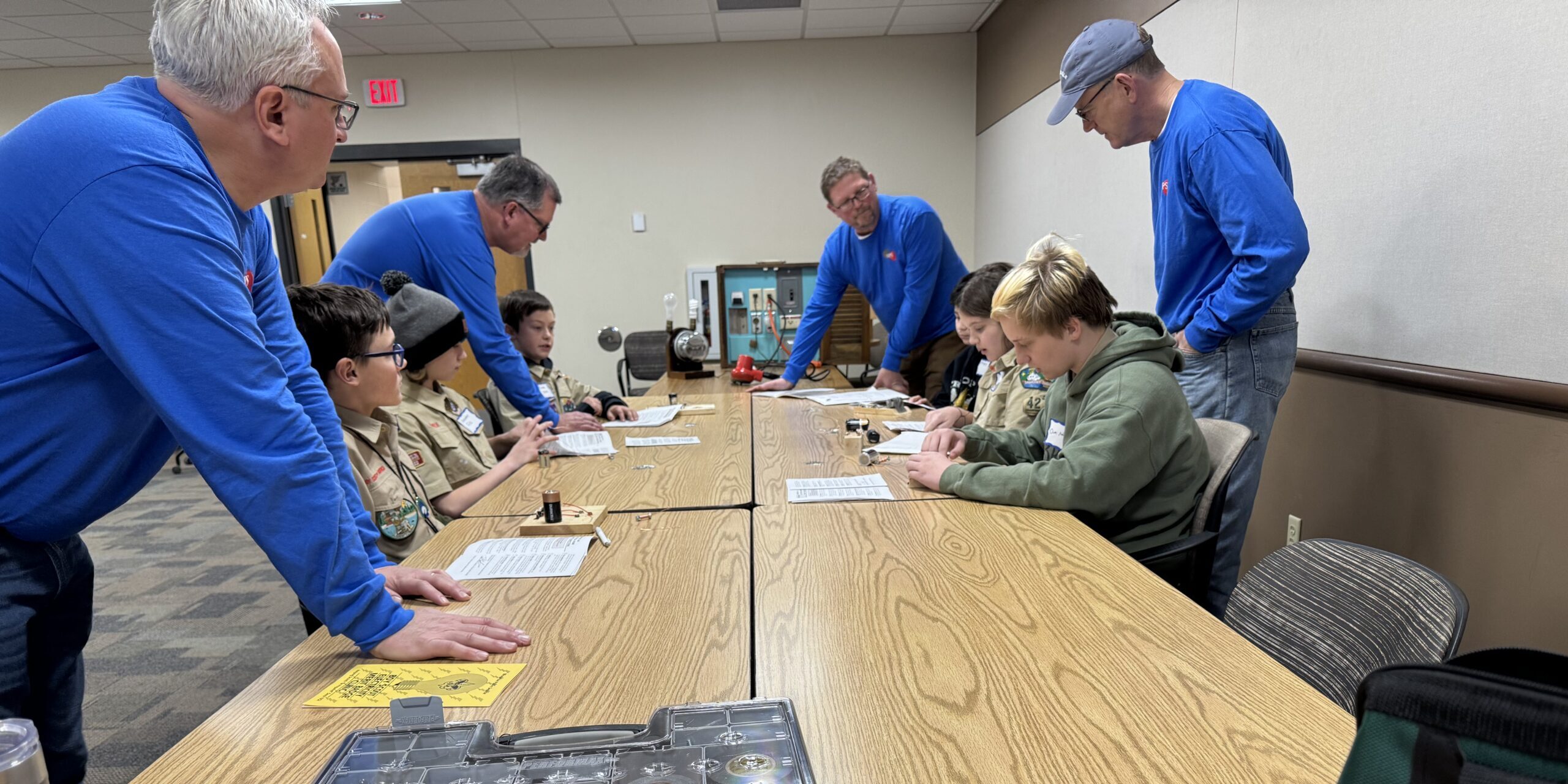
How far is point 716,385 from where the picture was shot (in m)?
4.10

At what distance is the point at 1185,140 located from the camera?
203 centimetres

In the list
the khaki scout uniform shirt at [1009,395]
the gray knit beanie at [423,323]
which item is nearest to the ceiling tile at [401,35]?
the gray knit beanie at [423,323]

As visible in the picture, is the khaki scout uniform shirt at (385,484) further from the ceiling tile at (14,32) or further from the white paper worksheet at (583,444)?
the ceiling tile at (14,32)

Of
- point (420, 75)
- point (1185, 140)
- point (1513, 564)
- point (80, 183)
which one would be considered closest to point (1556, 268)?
point (1513, 564)

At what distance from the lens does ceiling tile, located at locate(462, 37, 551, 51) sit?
18.0ft

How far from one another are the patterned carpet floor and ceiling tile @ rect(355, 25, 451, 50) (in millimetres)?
3065

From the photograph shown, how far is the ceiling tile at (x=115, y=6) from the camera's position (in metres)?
4.44

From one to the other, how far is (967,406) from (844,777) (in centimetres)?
254

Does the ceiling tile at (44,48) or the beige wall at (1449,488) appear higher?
the ceiling tile at (44,48)

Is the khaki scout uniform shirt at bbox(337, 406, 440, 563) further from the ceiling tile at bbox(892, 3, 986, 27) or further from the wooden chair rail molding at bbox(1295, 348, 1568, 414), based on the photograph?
the ceiling tile at bbox(892, 3, 986, 27)

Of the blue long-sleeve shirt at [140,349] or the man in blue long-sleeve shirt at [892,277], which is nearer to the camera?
the blue long-sleeve shirt at [140,349]

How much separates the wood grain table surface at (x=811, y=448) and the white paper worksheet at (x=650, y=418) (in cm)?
31

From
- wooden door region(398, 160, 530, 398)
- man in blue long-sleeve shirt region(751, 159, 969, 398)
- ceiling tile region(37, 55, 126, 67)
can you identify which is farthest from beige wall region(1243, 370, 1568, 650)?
ceiling tile region(37, 55, 126, 67)

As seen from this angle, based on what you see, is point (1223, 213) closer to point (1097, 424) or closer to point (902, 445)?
point (1097, 424)
